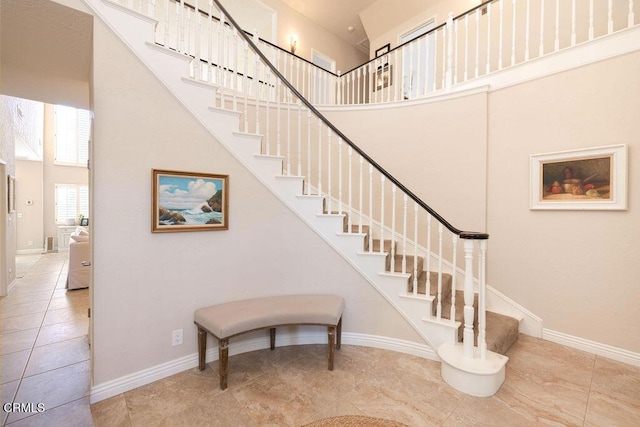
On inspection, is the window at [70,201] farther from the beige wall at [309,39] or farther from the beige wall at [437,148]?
the beige wall at [437,148]

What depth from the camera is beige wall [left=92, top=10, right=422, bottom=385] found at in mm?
1880

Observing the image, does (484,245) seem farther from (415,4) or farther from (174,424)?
(415,4)

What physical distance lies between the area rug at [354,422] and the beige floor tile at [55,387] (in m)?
1.73

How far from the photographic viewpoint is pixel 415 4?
521cm

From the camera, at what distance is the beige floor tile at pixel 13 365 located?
6.89 ft

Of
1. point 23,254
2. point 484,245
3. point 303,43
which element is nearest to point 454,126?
point 484,245

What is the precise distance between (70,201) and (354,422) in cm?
1025

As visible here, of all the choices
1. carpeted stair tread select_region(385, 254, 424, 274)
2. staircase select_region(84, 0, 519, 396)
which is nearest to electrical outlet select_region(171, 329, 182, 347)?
staircase select_region(84, 0, 519, 396)

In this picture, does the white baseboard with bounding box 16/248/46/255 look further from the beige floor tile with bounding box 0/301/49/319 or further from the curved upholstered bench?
the curved upholstered bench

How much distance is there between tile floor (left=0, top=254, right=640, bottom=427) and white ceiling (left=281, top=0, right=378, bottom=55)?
21.3 feet

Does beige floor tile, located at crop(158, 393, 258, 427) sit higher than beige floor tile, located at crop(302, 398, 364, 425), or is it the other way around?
beige floor tile, located at crop(158, 393, 258, 427)

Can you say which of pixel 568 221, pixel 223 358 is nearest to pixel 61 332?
pixel 223 358

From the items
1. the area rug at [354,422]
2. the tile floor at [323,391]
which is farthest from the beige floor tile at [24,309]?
the area rug at [354,422]

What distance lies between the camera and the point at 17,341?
2645 millimetres
